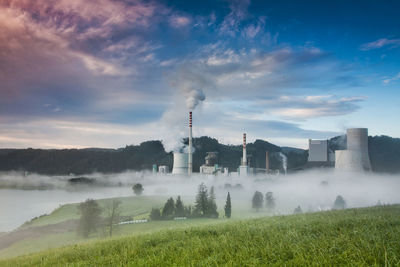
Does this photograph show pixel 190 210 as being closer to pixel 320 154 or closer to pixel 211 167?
pixel 211 167

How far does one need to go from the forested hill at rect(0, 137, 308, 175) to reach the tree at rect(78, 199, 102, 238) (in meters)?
79.8

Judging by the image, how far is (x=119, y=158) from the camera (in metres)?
132

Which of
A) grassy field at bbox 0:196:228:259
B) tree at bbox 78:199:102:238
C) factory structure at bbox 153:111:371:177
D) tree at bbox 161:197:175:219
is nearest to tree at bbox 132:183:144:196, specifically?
factory structure at bbox 153:111:371:177

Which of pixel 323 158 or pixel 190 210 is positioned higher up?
pixel 323 158

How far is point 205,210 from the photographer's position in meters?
53.3

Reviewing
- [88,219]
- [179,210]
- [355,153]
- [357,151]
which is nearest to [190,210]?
[179,210]

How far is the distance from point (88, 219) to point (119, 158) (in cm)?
9235

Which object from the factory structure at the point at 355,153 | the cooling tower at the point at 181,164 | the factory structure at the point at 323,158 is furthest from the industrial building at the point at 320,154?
the cooling tower at the point at 181,164

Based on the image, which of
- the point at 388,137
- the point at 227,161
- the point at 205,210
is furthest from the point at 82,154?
the point at 388,137

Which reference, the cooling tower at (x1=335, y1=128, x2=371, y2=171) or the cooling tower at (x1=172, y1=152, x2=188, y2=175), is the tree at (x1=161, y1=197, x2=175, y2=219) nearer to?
the cooling tower at (x1=172, y1=152, x2=188, y2=175)

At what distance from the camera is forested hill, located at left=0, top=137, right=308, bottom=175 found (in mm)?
127062

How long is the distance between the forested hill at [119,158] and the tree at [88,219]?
79.8m

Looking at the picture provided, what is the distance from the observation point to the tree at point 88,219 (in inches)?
1629

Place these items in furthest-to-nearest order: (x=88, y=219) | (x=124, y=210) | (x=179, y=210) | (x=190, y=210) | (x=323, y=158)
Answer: (x=323, y=158), (x=124, y=210), (x=190, y=210), (x=179, y=210), (x=88, y=219)
